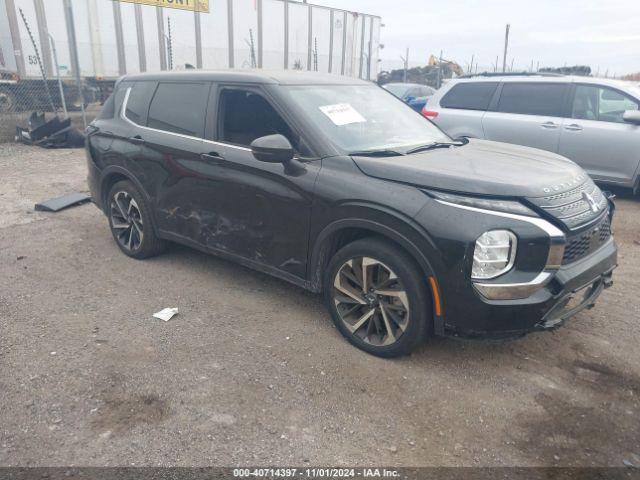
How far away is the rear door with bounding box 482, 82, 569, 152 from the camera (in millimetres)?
7273

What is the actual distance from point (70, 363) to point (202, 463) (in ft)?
4.37

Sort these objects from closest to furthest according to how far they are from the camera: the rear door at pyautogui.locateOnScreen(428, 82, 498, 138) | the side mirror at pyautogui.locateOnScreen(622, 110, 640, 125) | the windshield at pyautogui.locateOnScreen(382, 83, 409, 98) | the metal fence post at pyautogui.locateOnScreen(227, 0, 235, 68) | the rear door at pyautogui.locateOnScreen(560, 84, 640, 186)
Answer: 1. the side mirror at pyautogui.locateOnScreen(622, 110, 640, 125)
2. the rear door at pyautogui.locateOnScreen(560, 84, 640, 186)
3. the rear door at pyautogui.locateOnScreen(428, 82, 498, 138)
4. the windshield at pyautogui.locateOnScreen(382, 83, 409, 98)
5. the metal fence post at pyautogui.locateOnScreen(227, 0, 235, 68)

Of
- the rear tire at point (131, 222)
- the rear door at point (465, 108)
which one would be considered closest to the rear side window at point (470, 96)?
the rear door at point (465, 108)

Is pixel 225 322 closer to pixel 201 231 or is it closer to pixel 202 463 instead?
pixel 201 231

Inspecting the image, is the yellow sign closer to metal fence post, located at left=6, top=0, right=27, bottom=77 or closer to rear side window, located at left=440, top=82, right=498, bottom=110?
metal fence post, located at left=6, top=0, right=27, bottom=77

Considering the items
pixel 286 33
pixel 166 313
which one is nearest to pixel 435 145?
pixel 166 313

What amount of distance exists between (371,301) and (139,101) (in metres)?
3.04

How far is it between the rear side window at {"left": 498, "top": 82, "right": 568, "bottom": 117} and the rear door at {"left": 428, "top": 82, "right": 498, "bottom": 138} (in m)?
0.24

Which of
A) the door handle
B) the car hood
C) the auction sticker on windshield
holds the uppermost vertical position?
the auction sticker on windshield

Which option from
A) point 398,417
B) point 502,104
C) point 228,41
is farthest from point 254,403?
point 228,41

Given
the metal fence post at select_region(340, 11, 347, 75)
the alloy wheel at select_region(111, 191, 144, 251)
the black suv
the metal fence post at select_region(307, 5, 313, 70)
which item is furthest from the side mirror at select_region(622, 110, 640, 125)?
the metal fence post at select_region(340, 11, 347, 75)

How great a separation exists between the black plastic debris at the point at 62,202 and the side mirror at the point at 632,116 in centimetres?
734

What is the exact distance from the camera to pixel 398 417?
2.82 metres

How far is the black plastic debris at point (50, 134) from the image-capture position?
11.1 meters
